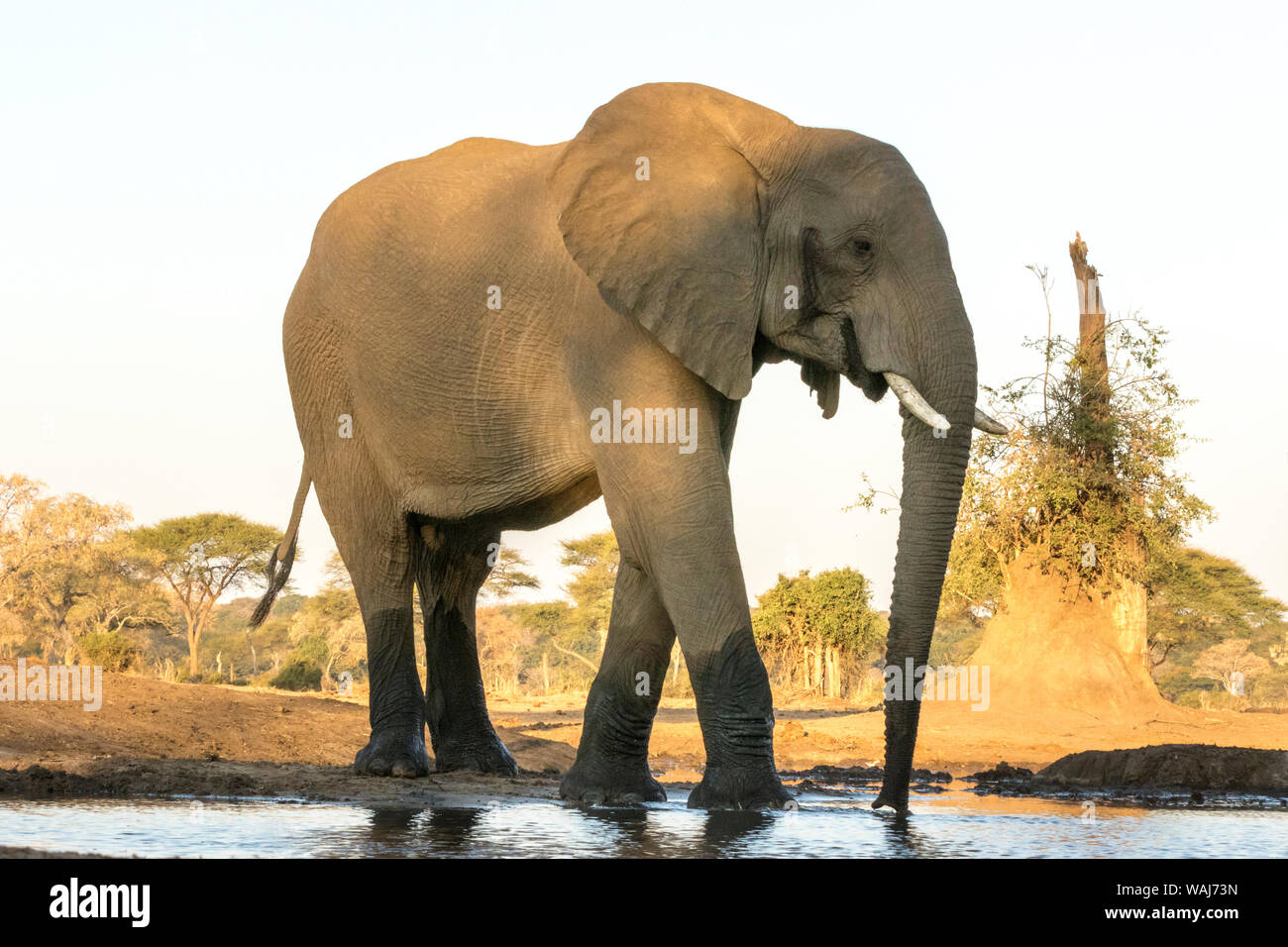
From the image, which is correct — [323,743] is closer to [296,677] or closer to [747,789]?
[747,789]

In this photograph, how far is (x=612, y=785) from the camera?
27.5 feet

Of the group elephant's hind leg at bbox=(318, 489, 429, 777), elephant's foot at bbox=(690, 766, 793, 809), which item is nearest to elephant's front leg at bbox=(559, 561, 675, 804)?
elephant's foot at bbox=(690, 766, 793, 809)

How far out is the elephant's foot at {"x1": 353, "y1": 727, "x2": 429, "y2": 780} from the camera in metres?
9.61

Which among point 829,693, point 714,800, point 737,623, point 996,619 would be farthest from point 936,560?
point 829,693

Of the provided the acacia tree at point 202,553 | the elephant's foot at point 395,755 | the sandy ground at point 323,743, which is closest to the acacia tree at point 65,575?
the acacia tree at point 202,553

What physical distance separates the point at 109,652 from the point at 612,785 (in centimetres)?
1735

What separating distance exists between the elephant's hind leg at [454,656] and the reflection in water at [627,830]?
2.15m

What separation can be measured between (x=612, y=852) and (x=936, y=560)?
7.87ft

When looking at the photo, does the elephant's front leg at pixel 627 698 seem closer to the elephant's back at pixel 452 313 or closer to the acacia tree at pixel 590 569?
the elephant's back at pixel 452 313

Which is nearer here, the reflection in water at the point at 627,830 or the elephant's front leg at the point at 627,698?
the reflection in water at the point at 627,830

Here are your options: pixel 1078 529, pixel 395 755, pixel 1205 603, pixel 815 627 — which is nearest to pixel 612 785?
pixel 395 755

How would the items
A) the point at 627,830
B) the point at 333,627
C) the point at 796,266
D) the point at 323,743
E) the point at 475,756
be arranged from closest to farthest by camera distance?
the point at 627,830, the point at 796,266, the point at 475,756, the point at 323,743, the point at 333,627

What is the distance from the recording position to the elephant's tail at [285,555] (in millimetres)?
11445
